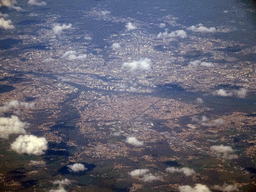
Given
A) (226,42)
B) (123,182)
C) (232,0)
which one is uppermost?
(232,0)

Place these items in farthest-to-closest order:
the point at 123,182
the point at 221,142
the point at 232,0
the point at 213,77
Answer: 1. the point at 232,0
2. the point at 213,77
3. the point at 221,142
4. the point at 123,182

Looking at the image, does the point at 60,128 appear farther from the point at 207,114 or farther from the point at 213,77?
the point at 213,77

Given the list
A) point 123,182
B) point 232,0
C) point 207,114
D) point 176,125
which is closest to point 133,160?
point 123,182

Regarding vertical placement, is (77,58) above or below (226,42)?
below

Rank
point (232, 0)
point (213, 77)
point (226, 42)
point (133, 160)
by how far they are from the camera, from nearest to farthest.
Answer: point (133, 160), point (213, 77), point (226, 42), point (232, 0)

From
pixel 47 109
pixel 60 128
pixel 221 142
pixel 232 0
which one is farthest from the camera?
pixel 232 0

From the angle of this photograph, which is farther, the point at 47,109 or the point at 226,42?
the point at 226,42

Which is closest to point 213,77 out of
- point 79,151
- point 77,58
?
point 77,58

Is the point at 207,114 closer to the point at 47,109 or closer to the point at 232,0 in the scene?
the point at 47,109

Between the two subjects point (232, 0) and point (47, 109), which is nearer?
point (47, 109)

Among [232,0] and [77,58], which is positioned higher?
[232,0]
